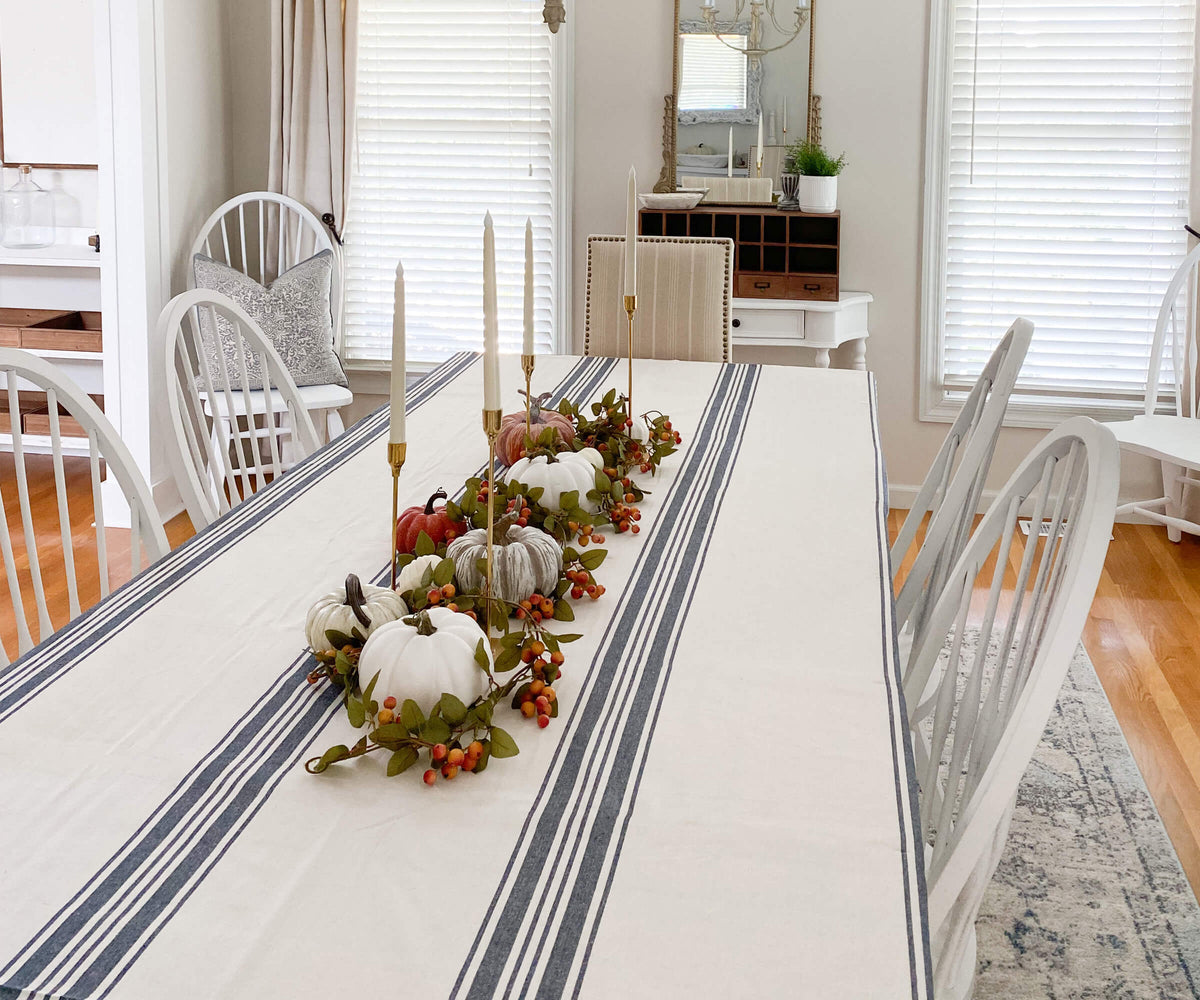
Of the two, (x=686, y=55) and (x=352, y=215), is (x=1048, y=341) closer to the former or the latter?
(x=686, y=55)

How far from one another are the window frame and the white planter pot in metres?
0.85

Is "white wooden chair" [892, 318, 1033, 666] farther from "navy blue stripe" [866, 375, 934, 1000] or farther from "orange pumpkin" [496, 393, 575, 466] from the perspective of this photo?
"orange pumpkin" [496, 393, 575, 466]

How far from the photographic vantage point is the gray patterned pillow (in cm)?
387

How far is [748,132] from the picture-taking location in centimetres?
396

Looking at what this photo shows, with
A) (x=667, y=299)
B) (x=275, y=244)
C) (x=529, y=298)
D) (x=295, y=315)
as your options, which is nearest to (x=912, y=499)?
(x=667, y=299)

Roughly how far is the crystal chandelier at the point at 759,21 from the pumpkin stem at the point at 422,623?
3.24 meters

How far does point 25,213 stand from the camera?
457cm

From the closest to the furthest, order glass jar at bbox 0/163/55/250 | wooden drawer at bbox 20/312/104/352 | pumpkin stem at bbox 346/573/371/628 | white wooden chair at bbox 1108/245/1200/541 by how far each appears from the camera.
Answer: pumpkin stem at bbox 346/573/371/628
white wooden chair at bbox 1108/245/1200/541
wooden drawer at bbox 20/312/104/352
glass jar at bbox 0/163/55/250

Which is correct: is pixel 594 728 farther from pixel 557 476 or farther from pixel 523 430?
pixel 523 430

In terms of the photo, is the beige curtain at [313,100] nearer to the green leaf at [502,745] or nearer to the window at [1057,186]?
the window at [1057,186]

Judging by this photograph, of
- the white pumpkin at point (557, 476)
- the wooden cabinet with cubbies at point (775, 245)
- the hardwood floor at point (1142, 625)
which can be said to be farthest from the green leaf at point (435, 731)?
the wooden cabinet with cubbies at point (775, 245)

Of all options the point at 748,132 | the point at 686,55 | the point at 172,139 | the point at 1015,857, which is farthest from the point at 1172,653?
the point at 172,139

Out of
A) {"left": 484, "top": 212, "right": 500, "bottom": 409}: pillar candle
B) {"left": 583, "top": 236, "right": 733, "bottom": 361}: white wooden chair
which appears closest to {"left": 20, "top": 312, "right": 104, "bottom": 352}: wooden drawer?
{"left": 583, "top": 236, "right": 733, "bottom": 361}: white wooden chair

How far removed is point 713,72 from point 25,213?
2.62 metres
